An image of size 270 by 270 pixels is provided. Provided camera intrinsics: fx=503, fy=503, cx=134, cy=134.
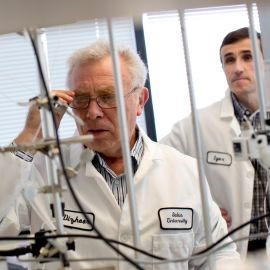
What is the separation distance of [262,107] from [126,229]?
551 mm

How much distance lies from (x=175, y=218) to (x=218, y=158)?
23.4 inches

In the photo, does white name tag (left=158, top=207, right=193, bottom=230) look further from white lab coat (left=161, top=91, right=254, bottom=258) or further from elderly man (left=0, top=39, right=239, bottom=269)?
white lab coat (left=161, top=91, right=254, bottom=258)

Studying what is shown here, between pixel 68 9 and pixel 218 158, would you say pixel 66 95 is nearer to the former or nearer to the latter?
pixel 68 9

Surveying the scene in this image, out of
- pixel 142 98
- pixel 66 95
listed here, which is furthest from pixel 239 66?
pixel 66 95

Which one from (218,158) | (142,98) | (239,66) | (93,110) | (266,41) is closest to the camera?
(266,41)

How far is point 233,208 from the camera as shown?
6.56ft

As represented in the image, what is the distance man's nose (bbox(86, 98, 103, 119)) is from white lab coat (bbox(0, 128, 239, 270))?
0.39ft

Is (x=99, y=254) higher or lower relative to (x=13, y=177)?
lower

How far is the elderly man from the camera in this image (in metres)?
1.43

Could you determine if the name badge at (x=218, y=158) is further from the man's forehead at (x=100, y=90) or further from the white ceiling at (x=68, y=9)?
the white ceiling at (x=68, y=9)

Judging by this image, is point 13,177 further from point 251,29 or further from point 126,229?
point 251,29

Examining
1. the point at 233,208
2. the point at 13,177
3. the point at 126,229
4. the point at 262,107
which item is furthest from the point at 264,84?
the point at 233,208

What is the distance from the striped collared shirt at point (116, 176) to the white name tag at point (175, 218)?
0.13m

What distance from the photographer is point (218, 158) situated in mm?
1979
